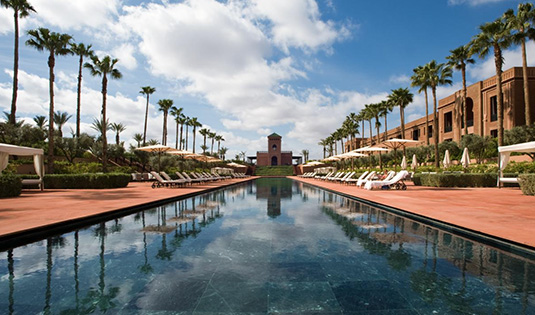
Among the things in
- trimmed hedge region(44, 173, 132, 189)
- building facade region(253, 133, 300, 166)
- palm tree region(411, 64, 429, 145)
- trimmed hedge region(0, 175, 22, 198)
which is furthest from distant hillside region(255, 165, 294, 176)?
trimmed hedge region(0, 175, 22, 198)

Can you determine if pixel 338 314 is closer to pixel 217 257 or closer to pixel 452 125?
pixel 217 257

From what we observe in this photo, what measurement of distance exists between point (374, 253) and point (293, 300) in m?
1.87

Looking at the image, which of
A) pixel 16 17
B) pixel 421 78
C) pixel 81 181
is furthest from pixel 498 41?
pixel 16 17

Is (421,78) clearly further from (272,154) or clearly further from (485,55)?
(272,154)

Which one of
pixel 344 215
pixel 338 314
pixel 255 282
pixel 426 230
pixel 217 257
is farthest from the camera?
pixel 344 215

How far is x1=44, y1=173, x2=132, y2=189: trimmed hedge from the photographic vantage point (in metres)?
15.4

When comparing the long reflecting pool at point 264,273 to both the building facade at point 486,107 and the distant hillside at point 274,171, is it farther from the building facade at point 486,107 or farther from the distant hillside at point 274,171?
the distant hillside at point 274,171

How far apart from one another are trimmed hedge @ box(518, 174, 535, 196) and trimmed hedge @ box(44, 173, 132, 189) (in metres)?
19.0

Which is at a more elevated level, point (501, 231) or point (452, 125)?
point (452, 125)

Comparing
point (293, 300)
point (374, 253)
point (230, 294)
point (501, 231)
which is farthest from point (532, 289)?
point (230, 294)

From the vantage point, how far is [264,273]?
3.23 metres

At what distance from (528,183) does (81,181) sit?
20.5 meters

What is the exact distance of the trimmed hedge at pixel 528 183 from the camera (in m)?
10.5

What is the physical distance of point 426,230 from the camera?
17.7 ft
